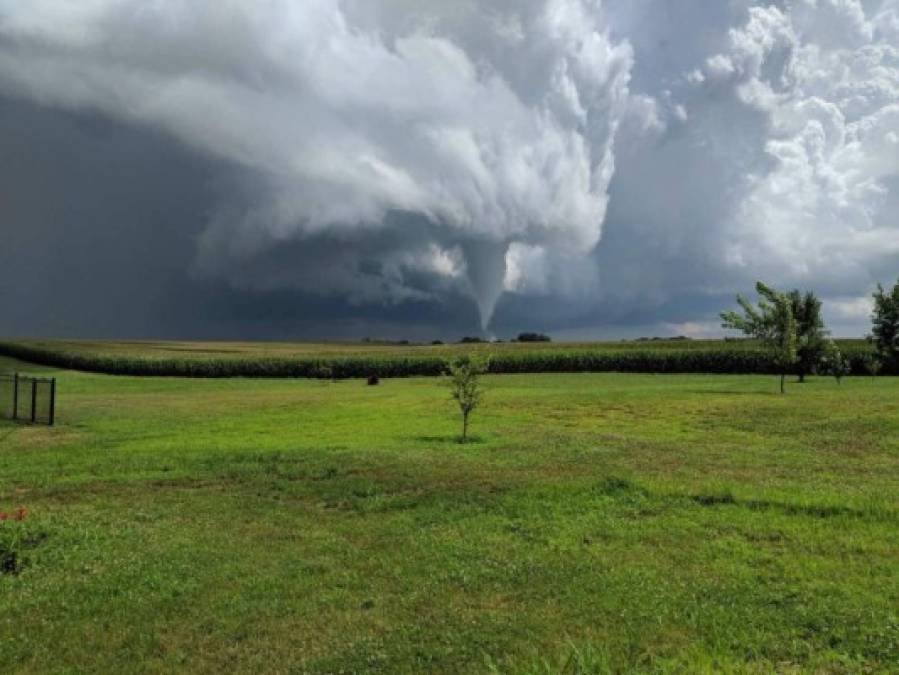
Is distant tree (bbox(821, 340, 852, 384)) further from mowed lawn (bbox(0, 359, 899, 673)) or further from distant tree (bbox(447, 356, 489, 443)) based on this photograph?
distant tree (bbox(447, 356, 489, 443))

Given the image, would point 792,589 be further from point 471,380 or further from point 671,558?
point 471,380

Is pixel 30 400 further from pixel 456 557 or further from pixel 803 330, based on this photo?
pixel 803 330

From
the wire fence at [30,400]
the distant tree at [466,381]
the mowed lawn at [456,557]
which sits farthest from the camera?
the wire fence at [30,400]

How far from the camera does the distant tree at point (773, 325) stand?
45.6 meters

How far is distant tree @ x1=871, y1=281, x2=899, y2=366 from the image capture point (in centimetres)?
5303

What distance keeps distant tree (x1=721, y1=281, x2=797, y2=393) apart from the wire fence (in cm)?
4162

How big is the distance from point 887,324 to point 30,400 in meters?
58.9

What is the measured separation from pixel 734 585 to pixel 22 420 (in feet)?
110

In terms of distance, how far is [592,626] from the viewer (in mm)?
7566

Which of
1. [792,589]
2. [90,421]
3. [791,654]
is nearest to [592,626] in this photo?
[791,654]

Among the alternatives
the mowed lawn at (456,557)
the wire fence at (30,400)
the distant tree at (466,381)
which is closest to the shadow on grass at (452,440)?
the mowed lawn at (456,557)

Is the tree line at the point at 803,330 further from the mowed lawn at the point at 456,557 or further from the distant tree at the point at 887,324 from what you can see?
the mowed lawn at the point at 456,557

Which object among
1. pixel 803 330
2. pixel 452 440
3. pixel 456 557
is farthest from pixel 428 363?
pixel 456 557

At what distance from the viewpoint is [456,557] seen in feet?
33.7
